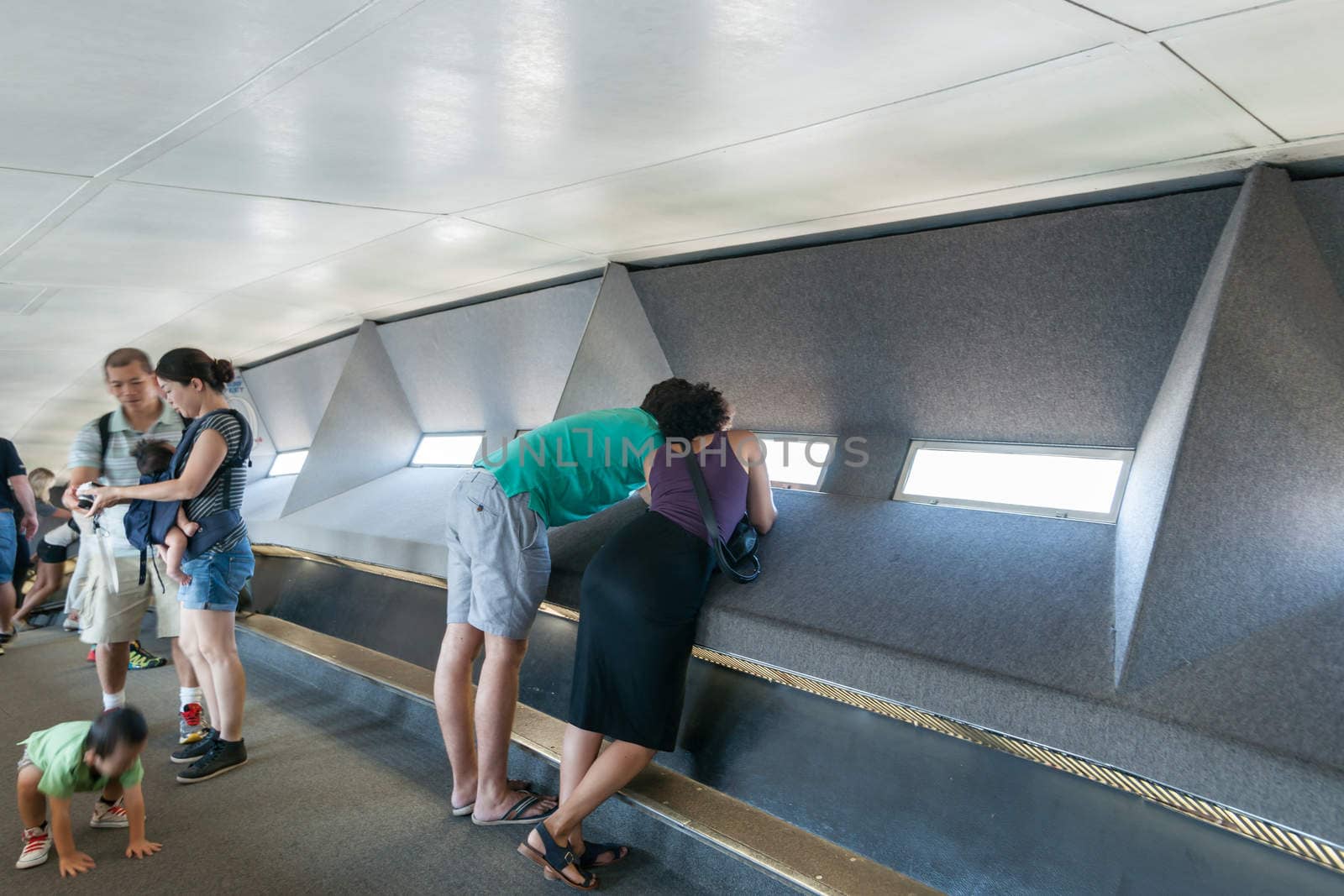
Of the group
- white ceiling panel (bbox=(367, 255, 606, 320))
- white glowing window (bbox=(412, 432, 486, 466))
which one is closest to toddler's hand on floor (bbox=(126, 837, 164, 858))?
white ceiling panel (bbox=(367, 255, 606, 320))

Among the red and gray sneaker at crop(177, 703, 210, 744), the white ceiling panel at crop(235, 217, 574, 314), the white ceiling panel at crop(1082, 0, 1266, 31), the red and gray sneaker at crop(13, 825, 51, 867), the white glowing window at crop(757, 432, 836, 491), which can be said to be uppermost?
the white ceiling panel at crop(1082, 0, 1266, 31)

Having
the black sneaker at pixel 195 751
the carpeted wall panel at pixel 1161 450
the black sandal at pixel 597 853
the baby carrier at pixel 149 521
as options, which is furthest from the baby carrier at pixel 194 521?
the carpeted wall panel at pixel 1161 450

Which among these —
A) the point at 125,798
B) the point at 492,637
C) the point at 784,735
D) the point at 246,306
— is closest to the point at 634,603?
the point at 492,637

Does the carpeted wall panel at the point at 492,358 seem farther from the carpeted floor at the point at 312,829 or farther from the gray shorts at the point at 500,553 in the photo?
the carpeted floor at the point at 312,829

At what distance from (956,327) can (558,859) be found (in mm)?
2355

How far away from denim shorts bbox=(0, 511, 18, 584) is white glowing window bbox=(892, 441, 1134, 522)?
555 cm

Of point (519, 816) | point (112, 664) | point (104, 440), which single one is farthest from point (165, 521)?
point (519, 816)

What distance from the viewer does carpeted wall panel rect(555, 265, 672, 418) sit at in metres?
4.43

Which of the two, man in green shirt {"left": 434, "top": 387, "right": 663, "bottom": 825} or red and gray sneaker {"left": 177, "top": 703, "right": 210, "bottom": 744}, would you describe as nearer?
man in green shirt {"left": 434, "top": 387, "right": 663, "bottom": 825}

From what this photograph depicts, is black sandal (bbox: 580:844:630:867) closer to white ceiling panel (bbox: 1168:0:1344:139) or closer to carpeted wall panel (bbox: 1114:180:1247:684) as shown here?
carpeted wall panel (bbox: 1114:180:1247:684)

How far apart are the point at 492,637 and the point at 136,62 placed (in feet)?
5.95

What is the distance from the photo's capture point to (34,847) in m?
2.65

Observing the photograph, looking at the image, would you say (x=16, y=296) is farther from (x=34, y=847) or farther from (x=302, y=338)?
(x=34, y=847)

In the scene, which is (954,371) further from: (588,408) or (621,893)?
(621,893)
